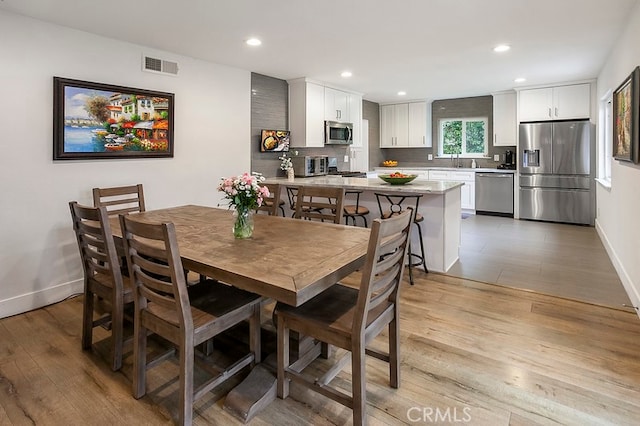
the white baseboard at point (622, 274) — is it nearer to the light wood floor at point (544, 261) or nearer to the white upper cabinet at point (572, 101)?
the light wood floor at point (544, 261)

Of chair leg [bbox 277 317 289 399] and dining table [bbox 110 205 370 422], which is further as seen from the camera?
chair leg [bbox 277 317 289 399]

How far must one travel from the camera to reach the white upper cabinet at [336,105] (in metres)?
5.94

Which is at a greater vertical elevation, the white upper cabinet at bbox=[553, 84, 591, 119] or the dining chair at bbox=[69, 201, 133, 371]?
the white upper cabinet at bbox=[553, 84, 591, 119]

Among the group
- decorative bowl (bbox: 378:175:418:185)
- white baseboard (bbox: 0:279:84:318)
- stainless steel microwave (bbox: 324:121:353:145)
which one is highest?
stainless steel microwave (bbox: 324:121:353:145)

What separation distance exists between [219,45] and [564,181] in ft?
18.9

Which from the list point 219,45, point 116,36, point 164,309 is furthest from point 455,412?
point 116,36

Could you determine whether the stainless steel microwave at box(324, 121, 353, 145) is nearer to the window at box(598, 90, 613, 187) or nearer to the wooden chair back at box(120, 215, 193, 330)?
the window at box(598, 90, 613, 187)

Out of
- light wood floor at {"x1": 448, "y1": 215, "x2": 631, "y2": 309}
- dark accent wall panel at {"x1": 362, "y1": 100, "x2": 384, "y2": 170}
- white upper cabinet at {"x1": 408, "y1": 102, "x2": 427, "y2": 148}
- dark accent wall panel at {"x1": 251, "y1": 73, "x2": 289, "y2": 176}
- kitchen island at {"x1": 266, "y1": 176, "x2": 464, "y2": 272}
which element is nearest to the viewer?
light wood floor at {"x1": 448, "y1": 215, "x2": 631, "y2": 309}

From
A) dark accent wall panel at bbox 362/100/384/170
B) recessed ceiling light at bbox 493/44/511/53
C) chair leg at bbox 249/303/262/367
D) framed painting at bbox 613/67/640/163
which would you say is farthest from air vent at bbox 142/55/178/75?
dark accent wall panel at bbox 362/100/384/170

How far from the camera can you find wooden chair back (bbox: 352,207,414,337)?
1518 mm

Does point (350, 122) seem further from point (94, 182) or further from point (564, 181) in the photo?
point (94, 182)

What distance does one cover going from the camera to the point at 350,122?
6574mm

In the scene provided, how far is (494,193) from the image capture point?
7.10 m

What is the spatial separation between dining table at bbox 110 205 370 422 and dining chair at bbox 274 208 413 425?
0.50 feet
